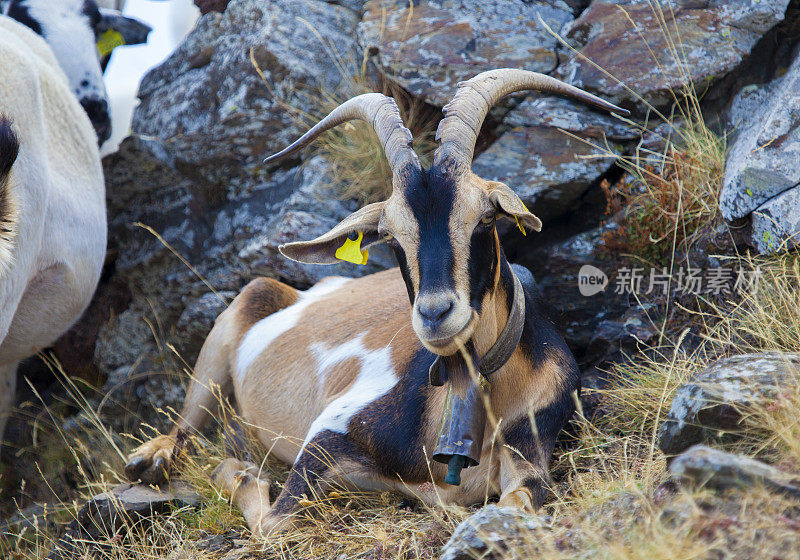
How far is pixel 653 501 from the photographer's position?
101 inches

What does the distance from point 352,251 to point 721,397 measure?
1.72 m

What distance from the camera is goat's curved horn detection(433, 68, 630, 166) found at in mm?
3244

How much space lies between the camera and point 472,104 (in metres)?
3.45

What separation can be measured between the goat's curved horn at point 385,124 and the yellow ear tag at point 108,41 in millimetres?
3944

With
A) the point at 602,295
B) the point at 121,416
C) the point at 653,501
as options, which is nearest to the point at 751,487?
the point at 653,501

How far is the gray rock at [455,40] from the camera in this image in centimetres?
552

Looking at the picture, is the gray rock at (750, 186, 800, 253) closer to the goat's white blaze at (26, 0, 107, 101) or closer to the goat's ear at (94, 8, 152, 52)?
the goat's white blaze at (26, 0, 107, 101)

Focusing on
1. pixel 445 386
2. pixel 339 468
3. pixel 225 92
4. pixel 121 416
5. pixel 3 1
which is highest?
pixel 3 1

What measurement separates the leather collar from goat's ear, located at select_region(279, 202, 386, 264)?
626mm

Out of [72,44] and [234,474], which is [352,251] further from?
[72,44]

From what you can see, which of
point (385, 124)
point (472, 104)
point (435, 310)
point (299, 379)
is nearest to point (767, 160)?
point (472, 104)

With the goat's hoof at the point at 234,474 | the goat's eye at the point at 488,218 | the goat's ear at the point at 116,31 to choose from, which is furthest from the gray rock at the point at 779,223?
the goat's ear at the point at 116,31

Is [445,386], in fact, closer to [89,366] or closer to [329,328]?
[329,328]

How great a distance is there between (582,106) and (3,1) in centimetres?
498
